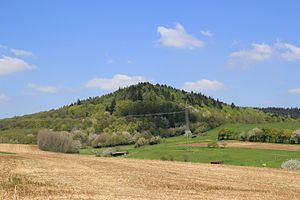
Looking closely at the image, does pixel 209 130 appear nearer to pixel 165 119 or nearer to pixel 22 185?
pixel 165 119

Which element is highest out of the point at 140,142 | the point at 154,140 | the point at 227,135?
the point at 227,135

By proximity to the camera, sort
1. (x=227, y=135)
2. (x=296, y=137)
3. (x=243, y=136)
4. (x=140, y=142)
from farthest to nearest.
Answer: (x=227, y=135) → (x=140, y=142) → (x=243, y=136) → (x=296, y=137)

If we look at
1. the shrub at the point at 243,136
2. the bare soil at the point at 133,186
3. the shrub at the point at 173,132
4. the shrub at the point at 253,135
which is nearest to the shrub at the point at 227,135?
the shrub at the point at 243,136

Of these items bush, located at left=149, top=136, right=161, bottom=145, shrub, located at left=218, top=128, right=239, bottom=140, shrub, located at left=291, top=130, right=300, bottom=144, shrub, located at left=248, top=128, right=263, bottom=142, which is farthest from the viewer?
bush, located at left=149, top=136, right=161, bottom=145

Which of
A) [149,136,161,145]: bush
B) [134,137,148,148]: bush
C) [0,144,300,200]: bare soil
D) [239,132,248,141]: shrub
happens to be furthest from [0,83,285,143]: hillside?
[0,144,300,200]: bare soil

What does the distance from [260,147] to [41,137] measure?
49686 mm

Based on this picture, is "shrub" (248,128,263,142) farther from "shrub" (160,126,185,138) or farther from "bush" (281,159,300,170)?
"bush" (281,159,300,170)

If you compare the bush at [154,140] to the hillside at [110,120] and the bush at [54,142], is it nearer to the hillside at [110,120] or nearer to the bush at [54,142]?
the hillside at [110,120]

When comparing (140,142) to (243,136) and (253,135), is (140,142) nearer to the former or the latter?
(243,136)

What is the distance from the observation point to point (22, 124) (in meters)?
141

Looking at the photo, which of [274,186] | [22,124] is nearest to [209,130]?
[22,124]

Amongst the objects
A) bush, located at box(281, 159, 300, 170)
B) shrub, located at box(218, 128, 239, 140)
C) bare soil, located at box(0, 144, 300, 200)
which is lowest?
bush, located at box(281, 159, 300, 170)

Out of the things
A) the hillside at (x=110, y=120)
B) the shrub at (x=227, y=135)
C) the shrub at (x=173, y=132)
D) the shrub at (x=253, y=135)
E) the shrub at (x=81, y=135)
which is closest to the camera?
the shrub at (x=253, y=135)

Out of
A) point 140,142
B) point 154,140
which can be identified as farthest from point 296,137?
point 140,142
